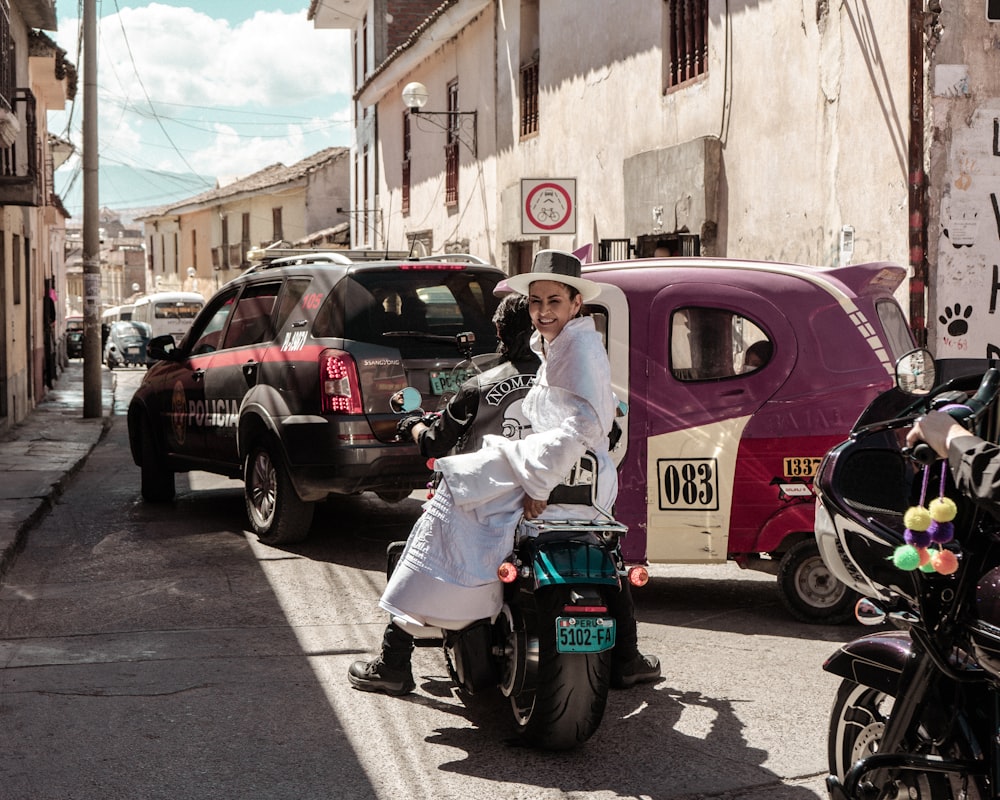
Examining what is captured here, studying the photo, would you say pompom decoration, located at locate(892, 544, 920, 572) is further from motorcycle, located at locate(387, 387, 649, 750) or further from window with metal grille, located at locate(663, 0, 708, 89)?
window with metal grille, located at locate(663, 0, 708, 89)

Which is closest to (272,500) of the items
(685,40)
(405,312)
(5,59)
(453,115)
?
(405,312)

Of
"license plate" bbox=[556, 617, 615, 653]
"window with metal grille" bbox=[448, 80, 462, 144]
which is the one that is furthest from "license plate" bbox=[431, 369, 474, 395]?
"window with metal grille" bbox=[448, 80, 462, 144]

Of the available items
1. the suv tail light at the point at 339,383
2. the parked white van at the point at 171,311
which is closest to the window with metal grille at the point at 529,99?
the suv tail light at the point at 339,383

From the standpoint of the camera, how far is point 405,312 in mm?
8445

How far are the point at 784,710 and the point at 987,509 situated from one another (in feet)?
8.23

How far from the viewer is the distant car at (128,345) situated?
1638 inches

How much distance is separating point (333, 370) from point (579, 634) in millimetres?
4080

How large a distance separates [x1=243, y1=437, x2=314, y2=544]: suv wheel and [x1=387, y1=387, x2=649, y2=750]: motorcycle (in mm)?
3867

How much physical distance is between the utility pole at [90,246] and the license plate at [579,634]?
650 inches

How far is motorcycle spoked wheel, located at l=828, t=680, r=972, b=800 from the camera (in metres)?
3.36

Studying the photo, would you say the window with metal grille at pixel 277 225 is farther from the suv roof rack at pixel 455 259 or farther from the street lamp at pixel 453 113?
the suv roof rack at pixel 455 259

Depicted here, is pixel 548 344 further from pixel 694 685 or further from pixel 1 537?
pixel 1 537

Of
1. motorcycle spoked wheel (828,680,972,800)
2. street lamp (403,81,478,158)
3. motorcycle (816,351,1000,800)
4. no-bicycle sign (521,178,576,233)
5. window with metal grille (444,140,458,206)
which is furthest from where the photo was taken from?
window with metal grille (444,140,458,206)

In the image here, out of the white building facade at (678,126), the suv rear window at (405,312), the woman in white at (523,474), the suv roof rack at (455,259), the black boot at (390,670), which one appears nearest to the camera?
the woman in white at (523,474)
